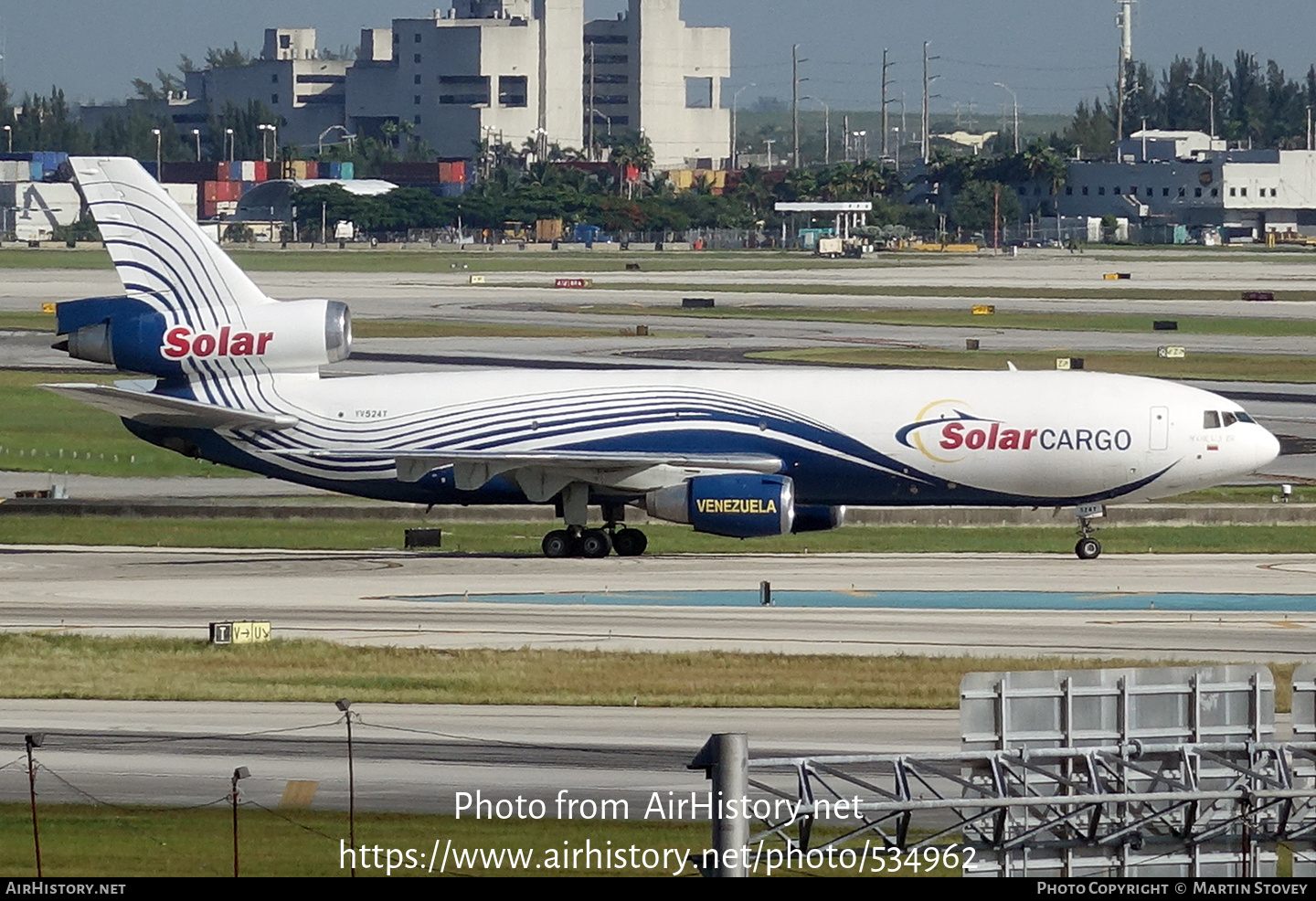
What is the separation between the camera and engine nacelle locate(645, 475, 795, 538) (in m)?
49.8

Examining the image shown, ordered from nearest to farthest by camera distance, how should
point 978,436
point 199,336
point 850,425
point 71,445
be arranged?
point 978,436 < point 850,425 < point 199,336 < point 71,445

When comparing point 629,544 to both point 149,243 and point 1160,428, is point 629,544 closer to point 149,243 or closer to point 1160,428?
point 1160,428

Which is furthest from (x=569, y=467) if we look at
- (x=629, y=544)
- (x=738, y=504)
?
(x=738, y=504)

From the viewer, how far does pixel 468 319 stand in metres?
130

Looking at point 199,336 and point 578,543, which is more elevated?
point 199,336

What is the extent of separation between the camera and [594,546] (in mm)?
52750

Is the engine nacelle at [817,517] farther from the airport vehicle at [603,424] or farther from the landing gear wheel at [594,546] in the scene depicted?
the landing gear wheel at [594,546]

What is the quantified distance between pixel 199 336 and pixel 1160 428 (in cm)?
2505

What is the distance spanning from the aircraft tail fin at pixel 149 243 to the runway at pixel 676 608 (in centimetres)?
712

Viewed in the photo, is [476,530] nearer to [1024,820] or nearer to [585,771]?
[585,771]

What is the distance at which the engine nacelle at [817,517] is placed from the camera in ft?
173

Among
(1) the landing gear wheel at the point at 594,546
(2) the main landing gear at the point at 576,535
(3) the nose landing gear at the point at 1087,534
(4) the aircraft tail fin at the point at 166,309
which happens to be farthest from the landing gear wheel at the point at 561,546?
(3) the nose landing gear at the point at 1087,534

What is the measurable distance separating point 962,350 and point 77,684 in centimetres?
7612

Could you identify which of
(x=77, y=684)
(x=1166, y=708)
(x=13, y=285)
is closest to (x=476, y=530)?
(x=77, y=684)
